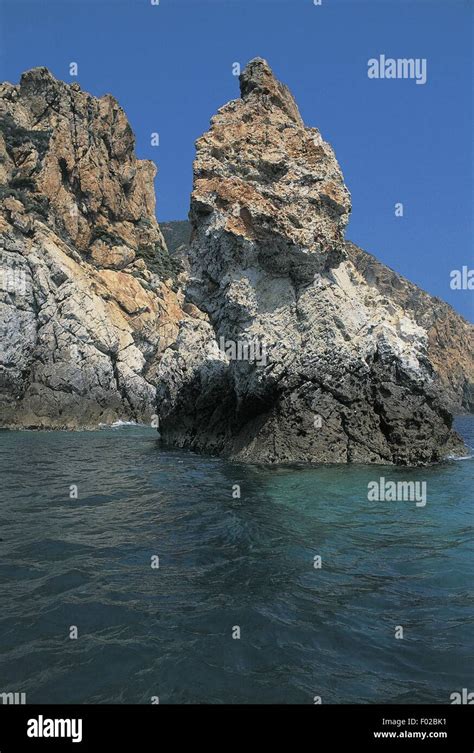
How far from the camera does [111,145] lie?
68312 millimetres

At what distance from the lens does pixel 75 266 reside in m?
50.8

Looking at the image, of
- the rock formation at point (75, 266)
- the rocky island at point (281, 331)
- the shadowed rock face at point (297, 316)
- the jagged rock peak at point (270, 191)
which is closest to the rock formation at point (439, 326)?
the rock formation at point (75, 266)

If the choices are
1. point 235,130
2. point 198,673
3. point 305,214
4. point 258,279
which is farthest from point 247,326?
point 198,673

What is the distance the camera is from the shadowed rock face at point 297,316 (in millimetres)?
19094

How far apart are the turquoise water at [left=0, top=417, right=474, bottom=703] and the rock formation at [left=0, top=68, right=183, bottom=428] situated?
3254 centimetres

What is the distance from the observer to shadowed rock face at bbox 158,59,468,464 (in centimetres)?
1909

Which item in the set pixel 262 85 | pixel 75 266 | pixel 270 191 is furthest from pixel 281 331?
pixel 75 266

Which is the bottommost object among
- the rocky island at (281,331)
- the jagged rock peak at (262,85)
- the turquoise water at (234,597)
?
the turquoise water at (234,597)

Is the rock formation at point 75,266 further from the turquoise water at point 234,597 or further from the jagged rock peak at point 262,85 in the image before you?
the turquoise water at point 234,597

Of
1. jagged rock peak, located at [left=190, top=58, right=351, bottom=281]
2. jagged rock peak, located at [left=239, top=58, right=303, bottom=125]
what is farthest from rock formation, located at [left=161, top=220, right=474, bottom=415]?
jagged rock peak, located at [left=190, top=58, right=351, bottom=281]

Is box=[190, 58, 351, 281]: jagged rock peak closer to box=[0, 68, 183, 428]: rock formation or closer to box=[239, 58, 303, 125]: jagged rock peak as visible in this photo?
box=[239, 58, 303, 125]: jagged rock peak

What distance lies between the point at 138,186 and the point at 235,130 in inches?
2162

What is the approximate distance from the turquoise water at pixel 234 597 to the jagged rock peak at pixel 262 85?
19.4 m

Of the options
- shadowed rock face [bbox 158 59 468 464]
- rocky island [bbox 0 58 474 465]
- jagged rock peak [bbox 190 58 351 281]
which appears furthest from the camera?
jagged rock peak [bbox 190 58 351 281]
